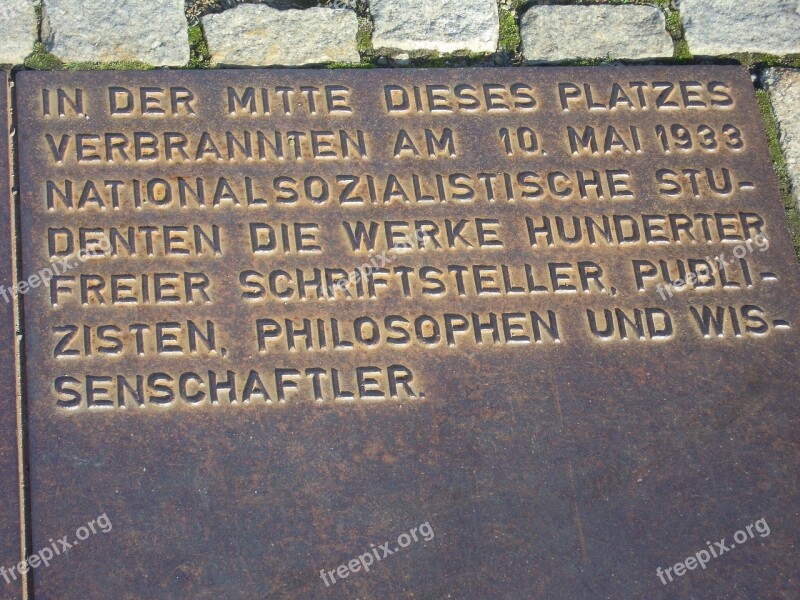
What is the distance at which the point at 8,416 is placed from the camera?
7.61ft

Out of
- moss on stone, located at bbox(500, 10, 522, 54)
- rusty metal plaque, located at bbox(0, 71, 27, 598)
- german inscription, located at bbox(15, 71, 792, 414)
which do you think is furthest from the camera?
moss on stone, located at bbox(500, 10, 522, 54)

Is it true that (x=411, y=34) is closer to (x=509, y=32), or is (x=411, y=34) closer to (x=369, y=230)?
(x=509, y=32)

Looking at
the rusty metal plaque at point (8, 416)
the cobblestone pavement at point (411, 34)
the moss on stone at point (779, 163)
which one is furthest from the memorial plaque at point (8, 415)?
the moss on stone at point (779, 163)

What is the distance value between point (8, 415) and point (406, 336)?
3.74ft

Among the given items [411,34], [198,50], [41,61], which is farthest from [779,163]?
[41,61]

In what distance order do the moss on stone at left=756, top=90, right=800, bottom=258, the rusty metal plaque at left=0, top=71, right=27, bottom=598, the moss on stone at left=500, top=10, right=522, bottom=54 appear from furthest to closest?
the moss on stone at left=500, top=10, right=522, bottom=54 → the moss on stone at left=756, top=90, right=800, bottom=258 → the rusty metal plaque at left=0, top=71, right=27, bottom=598

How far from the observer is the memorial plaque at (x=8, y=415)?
2.21m

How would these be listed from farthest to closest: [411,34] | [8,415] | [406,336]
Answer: [411,34] < [406,336] < [8,415]

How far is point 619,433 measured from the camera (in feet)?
7.91

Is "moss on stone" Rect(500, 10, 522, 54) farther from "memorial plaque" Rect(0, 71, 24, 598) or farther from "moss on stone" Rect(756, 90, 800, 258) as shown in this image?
"memorial plaque" Rect(0, 71, 24, 598)

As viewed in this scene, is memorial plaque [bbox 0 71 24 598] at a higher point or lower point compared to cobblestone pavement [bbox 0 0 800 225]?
lower

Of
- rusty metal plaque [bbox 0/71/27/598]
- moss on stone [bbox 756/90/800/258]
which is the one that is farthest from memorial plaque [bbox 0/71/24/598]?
moss on stone [bbox 756/90/800/258]

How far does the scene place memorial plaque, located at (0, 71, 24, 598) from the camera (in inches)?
87.2

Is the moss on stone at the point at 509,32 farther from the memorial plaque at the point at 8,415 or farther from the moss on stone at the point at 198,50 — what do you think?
the memorial plaque at the point at 8,415
